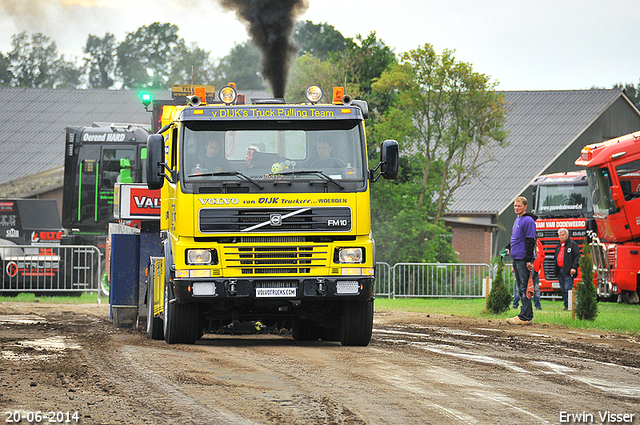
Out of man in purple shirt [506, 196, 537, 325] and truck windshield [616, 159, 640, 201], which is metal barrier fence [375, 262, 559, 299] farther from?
man in purple shirt [506, 196, 537, 325]

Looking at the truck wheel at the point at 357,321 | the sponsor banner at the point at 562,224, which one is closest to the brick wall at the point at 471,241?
the sponsor banner at the point at 562,224

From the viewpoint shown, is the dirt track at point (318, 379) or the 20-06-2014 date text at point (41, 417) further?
the dirt track at point (318, 379)

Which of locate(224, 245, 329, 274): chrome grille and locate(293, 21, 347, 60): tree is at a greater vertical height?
locate(293, 21, 347, 60): tree

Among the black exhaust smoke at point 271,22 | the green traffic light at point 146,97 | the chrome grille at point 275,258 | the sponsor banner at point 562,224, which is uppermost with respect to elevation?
the black exhaust smoke at point 271,22

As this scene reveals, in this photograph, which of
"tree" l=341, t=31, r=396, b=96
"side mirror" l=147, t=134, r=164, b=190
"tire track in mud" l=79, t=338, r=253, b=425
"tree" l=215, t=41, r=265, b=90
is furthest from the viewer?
"tree" l=215, t=41, r=265, b=90

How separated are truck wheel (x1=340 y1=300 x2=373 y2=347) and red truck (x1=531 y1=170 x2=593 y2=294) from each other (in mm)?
17448

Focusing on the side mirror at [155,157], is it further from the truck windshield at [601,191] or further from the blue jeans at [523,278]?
the truck windshield at [601,191]

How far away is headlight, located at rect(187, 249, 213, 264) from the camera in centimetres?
1076

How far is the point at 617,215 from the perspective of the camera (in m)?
22.8

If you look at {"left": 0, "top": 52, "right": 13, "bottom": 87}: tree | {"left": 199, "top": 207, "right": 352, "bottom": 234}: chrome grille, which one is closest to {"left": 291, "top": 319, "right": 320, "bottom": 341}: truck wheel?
{"left": 199, "top": 207, "right": 352, "bottom": 234}: chrome grille

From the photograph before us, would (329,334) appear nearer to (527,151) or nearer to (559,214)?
(559,214)

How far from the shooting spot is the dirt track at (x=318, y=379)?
692 centimetres

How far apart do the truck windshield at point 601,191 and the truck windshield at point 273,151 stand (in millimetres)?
13711

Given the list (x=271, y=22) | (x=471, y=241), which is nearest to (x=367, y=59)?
(x=471, y=241)
